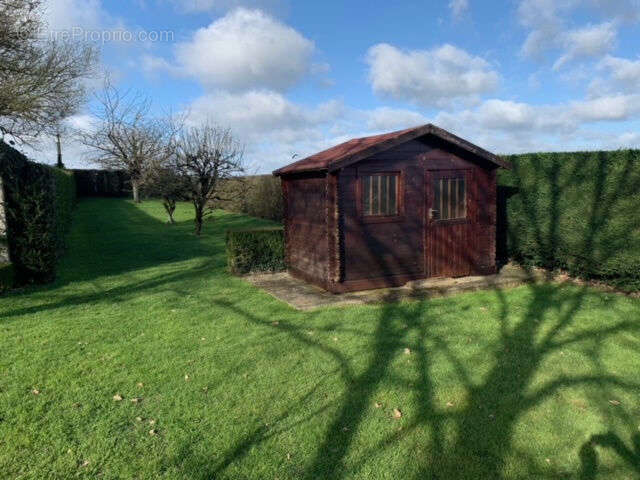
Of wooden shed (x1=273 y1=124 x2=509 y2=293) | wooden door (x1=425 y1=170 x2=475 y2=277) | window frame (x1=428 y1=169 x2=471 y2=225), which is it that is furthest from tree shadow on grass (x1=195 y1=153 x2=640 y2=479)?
window frame (x1=428 y1=169 x2=471 y2=225)

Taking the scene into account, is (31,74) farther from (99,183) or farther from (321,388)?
(99,183)

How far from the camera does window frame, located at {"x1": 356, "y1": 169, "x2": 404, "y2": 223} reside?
873cm

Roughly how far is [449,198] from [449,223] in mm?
528

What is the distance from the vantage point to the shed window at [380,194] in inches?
348

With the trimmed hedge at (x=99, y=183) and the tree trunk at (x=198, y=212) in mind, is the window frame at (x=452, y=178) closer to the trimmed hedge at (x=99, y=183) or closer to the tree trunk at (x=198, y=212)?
the tree trunk at (x=198, y=212)

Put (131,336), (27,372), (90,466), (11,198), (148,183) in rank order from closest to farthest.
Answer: (90,466)
(27,372)
(131,336)
(11,198)
(148,183)

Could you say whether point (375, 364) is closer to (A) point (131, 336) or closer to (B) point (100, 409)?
(B) point (100, 409)

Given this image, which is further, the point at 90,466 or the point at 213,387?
the point at 213,387

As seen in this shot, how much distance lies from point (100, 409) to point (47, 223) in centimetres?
710

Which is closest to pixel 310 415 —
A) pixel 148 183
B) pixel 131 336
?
pixel 131 336

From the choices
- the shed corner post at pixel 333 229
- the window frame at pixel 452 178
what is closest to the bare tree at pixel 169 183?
the shed corner post at pixel 333 229

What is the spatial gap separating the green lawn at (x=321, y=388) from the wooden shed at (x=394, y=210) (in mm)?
1303

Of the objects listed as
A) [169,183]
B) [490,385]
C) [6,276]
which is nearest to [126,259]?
[6,276]

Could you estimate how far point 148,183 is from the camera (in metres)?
22.2
